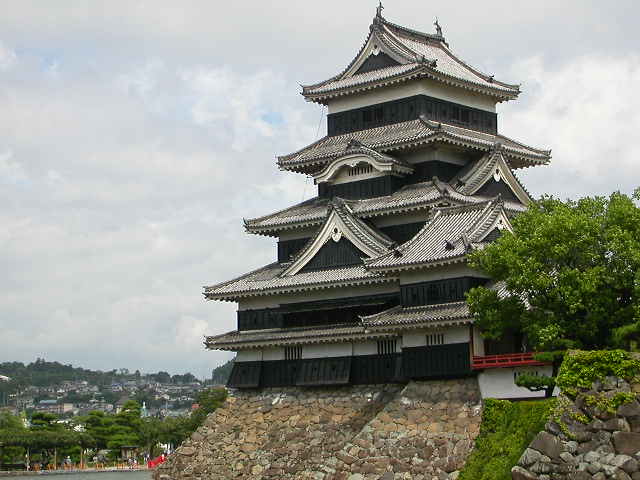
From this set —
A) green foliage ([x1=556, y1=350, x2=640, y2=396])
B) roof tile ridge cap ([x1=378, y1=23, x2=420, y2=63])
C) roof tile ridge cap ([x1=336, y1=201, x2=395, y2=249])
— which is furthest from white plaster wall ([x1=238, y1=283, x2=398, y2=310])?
green foliage ([x1=556, y1=350, x2=640, y2=396])

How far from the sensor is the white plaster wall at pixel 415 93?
169 feet

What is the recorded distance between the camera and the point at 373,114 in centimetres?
5284

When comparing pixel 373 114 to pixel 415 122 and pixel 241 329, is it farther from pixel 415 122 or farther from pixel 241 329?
pixel 241 329

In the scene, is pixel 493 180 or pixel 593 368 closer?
pixel 593 368

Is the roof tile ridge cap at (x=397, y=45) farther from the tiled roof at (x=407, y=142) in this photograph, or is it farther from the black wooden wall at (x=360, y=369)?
the black wooden wall at (x=360, y=369)

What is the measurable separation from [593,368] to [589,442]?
6.19ft

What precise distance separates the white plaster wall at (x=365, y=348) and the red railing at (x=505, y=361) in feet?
17.7

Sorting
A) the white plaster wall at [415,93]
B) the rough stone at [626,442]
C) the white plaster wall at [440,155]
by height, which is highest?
the white plaster wall at [415,93]

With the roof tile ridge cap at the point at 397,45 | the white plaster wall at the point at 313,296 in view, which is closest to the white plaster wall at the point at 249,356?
the white plaster wall at the point at 313,296

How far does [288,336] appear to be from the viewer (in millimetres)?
47750

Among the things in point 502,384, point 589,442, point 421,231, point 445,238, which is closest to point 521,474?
point 589,442

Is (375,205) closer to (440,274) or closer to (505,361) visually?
(440,274)

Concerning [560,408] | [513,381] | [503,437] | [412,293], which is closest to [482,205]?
[412,293]

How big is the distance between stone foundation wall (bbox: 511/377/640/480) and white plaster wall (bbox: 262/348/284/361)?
58.7 ft
